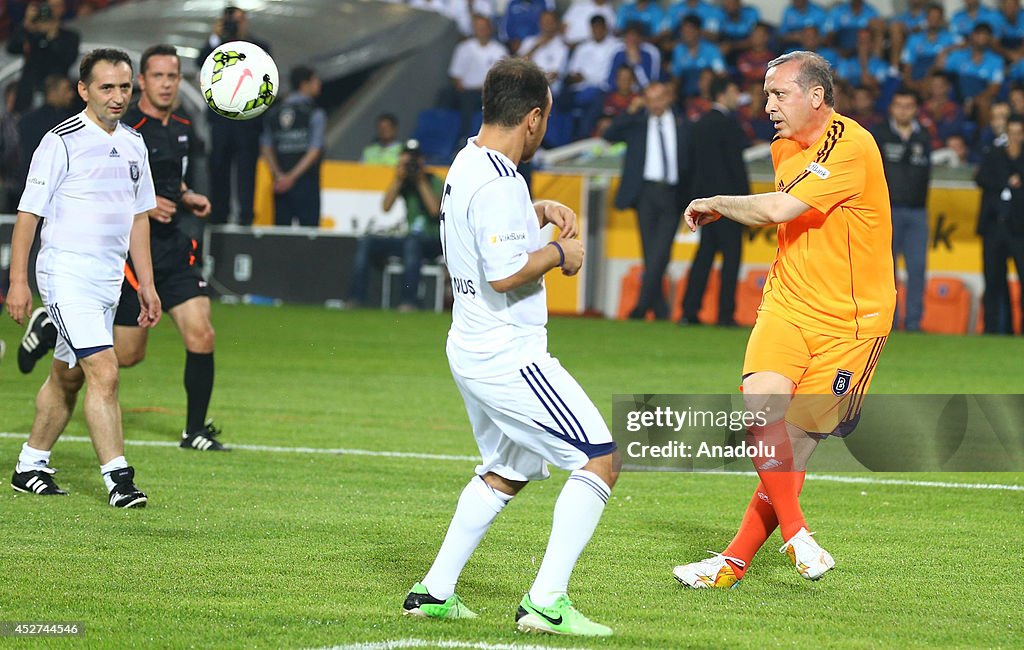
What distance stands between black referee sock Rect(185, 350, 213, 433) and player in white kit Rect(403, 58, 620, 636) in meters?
4.59

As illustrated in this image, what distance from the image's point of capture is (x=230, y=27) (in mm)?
18875

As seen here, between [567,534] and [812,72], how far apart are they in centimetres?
227

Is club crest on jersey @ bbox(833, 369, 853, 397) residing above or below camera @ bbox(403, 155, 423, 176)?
above

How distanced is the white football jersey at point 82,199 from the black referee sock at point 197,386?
5.89 ft

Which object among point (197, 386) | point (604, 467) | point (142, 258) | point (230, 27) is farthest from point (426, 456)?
point (230, 27)

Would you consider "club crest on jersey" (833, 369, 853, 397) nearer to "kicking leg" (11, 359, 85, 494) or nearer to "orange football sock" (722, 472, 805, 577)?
"orange football sock" (722, 472, 805, 577)

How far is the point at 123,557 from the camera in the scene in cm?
646

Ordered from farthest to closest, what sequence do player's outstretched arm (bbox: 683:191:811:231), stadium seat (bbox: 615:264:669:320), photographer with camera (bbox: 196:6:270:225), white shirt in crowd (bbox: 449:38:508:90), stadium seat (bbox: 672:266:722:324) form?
white shirt in crowd (bbox: 449:38:508:90) < photographer with camera (bbox: 196:6:270:225) < stadium seat (bbox: 615:264:669:320) < stadium seat (bbox: 672:266:722:324) < player's outstretched arm (bbox: 683:191:811:231)

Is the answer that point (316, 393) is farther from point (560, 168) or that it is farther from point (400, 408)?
point (560, 168)

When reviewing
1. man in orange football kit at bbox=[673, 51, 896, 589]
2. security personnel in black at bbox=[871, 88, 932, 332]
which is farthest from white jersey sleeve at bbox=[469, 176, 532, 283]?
security personnel in black at bbox=[871, 88, 932, 332]

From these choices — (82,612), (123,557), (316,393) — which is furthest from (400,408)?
(82,612)

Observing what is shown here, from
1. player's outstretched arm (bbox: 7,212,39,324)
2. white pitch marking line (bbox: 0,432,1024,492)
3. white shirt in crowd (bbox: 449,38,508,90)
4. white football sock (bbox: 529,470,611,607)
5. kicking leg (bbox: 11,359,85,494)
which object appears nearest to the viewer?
white football sock (bbox: 529,470,611,607)

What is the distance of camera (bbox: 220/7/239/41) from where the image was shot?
1856 centimetres

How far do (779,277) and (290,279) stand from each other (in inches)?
587
